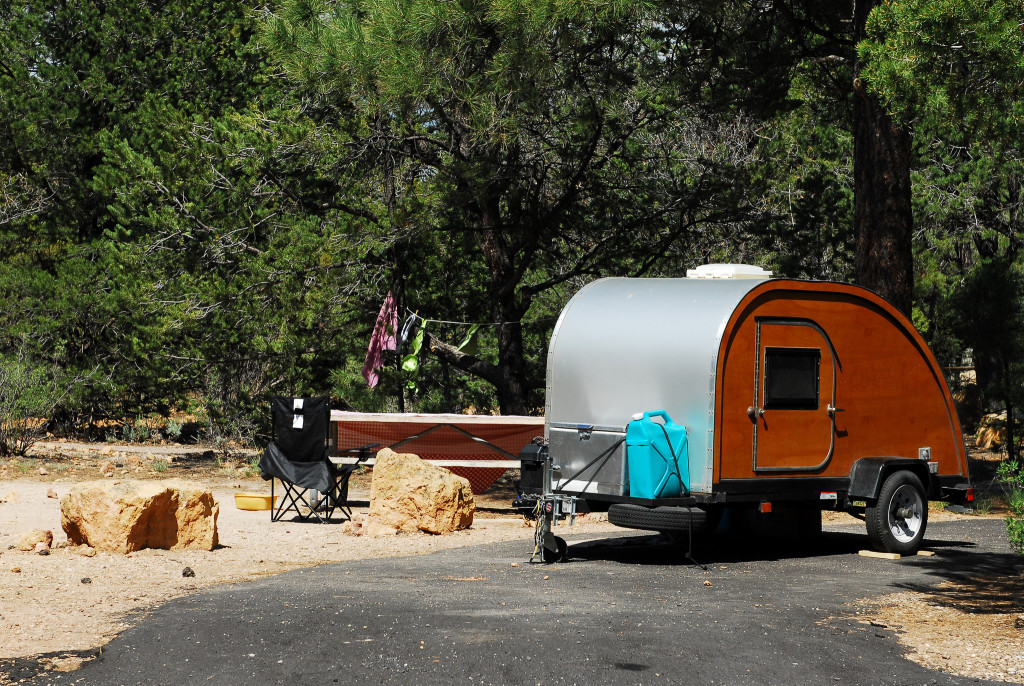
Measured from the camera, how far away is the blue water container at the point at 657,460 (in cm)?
893

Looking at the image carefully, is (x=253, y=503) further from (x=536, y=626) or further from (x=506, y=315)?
(x=536, y=626)

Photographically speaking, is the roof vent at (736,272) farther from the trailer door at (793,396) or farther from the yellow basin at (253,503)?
the yellow basin at (253,503)

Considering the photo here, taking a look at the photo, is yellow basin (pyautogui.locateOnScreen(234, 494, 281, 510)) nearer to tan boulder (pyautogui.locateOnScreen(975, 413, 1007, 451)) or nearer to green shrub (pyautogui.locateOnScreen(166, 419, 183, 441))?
green shrub (pyautogui.locateOnScreen(166, 419, 183, 441))

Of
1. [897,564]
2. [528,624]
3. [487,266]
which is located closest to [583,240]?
[487,266]

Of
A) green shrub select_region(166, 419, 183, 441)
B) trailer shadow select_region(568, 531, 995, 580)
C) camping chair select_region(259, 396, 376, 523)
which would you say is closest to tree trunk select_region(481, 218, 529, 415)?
camping chair select_region(259, 396, 376, 523)

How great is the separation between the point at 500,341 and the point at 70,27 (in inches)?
465

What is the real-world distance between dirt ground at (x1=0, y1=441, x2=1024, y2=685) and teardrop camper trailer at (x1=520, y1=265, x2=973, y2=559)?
1.31 metres

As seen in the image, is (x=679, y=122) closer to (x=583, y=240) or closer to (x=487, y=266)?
(x=583, y=240)

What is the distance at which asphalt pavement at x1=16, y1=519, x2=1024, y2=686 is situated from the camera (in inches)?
220

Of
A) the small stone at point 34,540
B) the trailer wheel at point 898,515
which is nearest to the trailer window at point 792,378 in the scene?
the trailer wheel at point 898,515

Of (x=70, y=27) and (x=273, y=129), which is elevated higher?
(x=70, y=27)

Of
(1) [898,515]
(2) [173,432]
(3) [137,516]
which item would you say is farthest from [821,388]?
(2) [173,432]

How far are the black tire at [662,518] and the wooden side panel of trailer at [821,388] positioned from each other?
0.34 meters

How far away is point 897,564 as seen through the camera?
9477 mm
